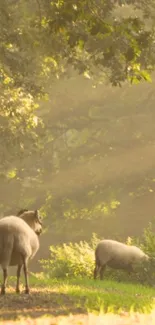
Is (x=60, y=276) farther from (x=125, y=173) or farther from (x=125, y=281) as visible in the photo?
(x=125, y=173)

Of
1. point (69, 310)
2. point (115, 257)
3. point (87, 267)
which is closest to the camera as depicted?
point (69, 310)

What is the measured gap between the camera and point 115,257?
15086 millimetres

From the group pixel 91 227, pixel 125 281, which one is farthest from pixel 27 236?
pixel 91 227

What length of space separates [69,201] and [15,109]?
22.2 metres

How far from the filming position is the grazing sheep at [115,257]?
15008mm

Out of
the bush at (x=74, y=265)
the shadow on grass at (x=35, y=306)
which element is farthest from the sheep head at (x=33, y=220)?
the bush at (x=74, y=265)

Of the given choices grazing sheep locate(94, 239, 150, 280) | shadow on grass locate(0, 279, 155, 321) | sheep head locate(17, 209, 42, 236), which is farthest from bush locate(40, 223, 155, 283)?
shadow on grass locate(0, 279, 155, 321)

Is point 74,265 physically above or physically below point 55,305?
above

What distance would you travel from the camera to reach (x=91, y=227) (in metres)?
41.1

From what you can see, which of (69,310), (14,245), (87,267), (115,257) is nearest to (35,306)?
(69,310)

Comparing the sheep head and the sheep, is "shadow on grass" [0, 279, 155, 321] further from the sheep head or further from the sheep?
the sheep head

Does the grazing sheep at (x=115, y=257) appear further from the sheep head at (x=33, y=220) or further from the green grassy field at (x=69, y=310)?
the green grassy field at (x=69, y=310)

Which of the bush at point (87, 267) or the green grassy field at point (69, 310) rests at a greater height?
the bush at point (87, 267)

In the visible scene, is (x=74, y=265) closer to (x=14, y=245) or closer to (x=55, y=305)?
(x=14, y=245)
